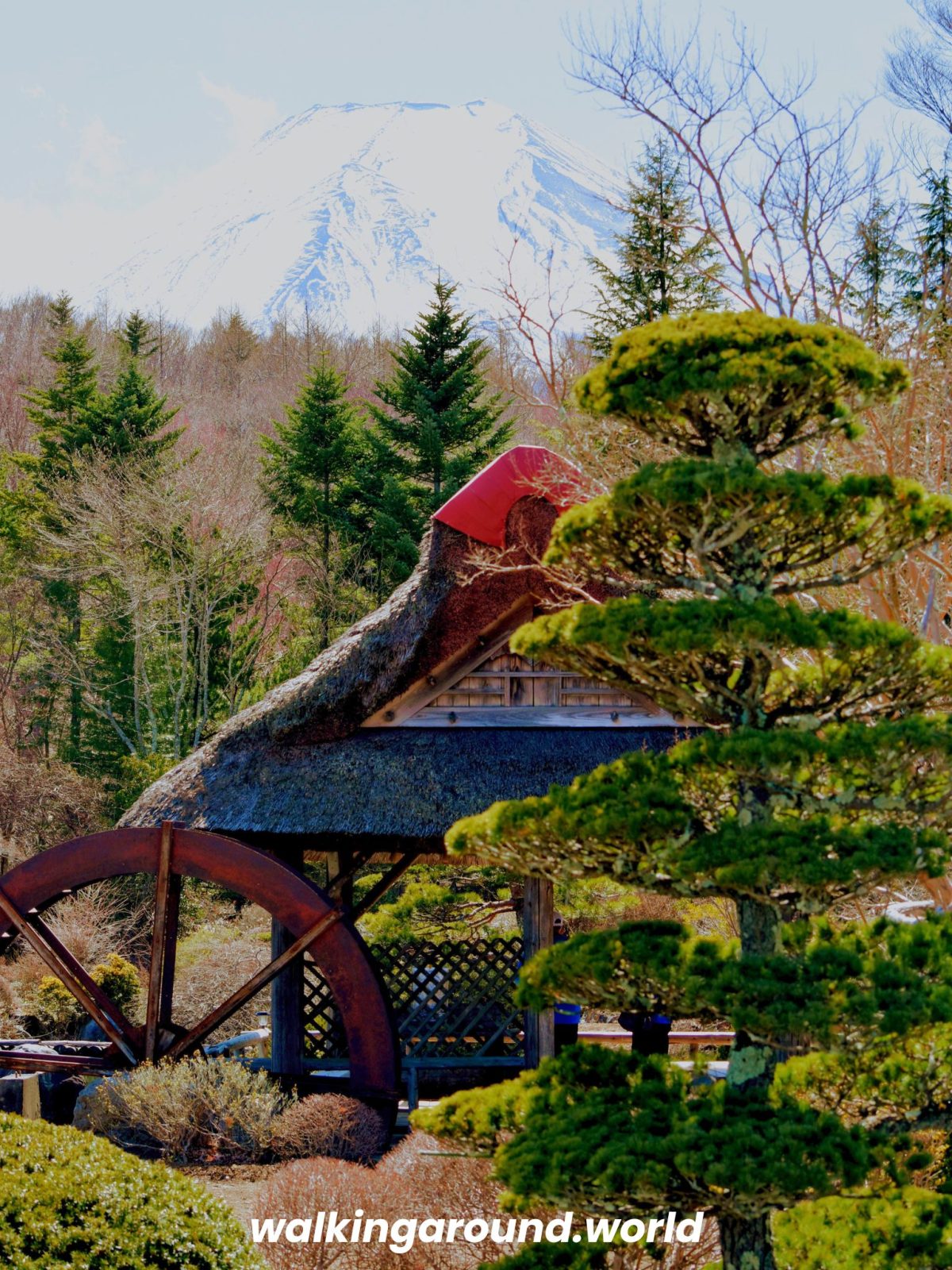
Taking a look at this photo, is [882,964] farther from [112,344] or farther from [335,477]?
[112,344]

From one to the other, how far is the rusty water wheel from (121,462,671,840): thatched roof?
265 mm

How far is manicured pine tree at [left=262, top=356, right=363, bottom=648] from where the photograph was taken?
2547 cm

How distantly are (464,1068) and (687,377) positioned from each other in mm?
6700

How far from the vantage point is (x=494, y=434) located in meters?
24.5

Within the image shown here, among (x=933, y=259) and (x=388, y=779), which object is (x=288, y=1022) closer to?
(x=388, y=779)

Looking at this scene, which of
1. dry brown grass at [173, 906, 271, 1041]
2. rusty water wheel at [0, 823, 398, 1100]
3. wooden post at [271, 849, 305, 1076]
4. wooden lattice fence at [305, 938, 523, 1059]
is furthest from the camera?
dry brown grass at [173, 906, 271, 1041]

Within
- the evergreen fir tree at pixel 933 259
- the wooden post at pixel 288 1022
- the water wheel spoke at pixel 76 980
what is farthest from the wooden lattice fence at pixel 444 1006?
the evergreen fir tree at pixel 933 259

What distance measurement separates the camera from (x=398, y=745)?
28.5ft

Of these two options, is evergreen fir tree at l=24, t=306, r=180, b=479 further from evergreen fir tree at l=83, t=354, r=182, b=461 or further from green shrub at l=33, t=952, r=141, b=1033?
green shrub at l=33, t=952, r=141, b=1033

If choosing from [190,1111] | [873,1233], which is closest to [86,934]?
[190,1111]

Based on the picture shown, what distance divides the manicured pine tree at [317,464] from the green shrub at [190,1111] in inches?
694

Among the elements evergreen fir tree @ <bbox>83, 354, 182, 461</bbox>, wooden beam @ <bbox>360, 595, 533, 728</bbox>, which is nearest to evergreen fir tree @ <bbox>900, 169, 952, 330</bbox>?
wooden beam @ <bbox>360, 595, 533, 728</bbox>

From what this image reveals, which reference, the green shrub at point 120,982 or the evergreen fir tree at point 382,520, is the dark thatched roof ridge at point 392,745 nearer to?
the green shrub at point 120,982

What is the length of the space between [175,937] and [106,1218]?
4233 millimetres
